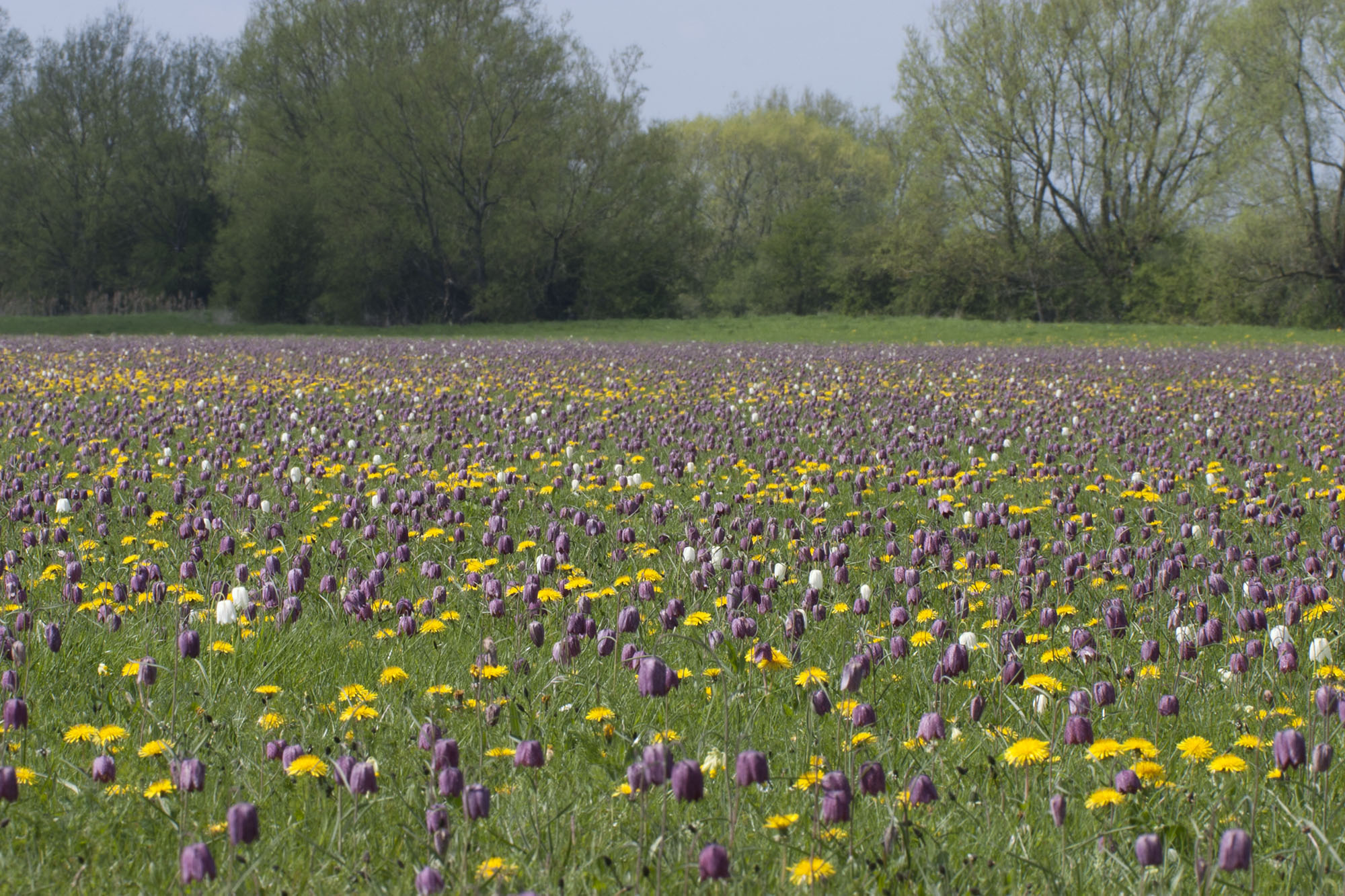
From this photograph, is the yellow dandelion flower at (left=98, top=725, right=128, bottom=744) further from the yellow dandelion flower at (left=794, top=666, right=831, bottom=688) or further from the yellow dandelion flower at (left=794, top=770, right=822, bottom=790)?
the yellow dandelion flower at (left=794, top=666, right=831, bottom=688)

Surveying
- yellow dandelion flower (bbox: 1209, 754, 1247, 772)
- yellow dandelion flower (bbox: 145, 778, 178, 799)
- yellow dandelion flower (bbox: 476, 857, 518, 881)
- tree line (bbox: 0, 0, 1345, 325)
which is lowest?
yellow dandelion flower (bbox: 476, 857, 518, 881)

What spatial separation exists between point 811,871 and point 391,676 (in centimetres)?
168

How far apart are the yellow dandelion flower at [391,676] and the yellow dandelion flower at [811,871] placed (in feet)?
5.28

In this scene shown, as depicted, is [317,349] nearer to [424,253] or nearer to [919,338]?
[919,338]

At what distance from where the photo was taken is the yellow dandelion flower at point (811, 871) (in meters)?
2.19

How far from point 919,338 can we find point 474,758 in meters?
33.6

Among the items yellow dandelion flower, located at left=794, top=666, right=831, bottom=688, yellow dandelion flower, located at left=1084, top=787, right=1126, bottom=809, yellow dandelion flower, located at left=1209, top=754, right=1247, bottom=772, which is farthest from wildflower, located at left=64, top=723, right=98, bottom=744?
yellow dandelion flower, located at left=1209, top=754, right=1247, bottom=772

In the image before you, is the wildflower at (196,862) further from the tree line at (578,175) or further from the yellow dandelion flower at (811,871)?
the tree line at (578,175)

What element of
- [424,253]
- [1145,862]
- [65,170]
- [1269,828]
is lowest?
[1269,828]

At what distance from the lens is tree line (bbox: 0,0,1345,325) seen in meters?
43.4

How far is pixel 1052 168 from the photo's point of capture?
49.5m

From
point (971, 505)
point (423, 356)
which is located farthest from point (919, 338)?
point (971, 505)

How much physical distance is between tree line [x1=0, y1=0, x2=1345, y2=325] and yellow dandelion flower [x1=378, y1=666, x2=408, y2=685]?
44497 mm

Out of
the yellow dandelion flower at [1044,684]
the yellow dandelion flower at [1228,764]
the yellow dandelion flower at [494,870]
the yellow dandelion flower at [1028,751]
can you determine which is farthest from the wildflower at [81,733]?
the yellow dandelion flower at [1228,764]
